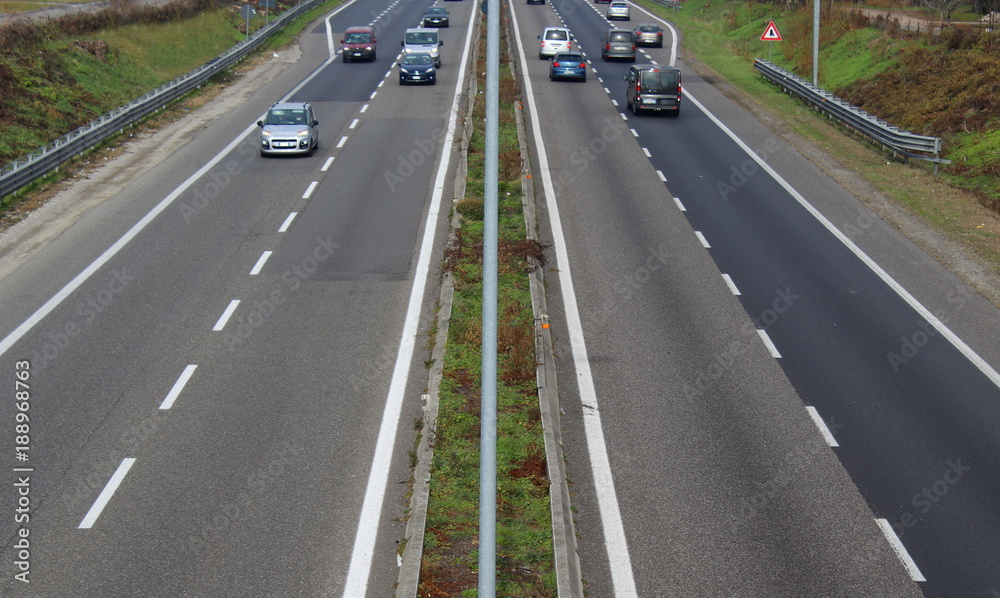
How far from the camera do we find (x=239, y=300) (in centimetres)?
1889

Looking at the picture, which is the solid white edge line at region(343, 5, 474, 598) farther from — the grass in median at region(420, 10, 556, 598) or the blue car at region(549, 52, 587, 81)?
the blue car at region(549, 52, 587, 81)

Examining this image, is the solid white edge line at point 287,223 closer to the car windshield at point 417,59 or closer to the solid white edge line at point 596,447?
the solid white edge line at point 596,447

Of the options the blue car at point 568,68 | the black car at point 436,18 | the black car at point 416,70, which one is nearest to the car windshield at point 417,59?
the black car at point 416,70

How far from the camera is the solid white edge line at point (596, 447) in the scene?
34.6 ft

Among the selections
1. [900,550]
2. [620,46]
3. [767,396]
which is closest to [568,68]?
[620,46]

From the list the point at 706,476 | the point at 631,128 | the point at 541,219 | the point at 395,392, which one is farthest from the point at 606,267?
the point at 631,128

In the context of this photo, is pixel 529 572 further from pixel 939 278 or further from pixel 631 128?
pixel 631 128

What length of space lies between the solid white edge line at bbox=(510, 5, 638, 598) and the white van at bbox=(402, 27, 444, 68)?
2822 centimetres

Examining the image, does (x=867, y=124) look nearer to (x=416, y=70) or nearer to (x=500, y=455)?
(x=416, y=70)

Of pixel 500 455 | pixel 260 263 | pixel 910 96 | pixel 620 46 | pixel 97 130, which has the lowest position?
pixel 500 455

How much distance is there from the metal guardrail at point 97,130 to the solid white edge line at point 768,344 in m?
18.7

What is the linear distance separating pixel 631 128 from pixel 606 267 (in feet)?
53.8

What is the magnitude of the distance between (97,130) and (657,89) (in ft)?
65.7

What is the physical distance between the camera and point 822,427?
45.7 ft
